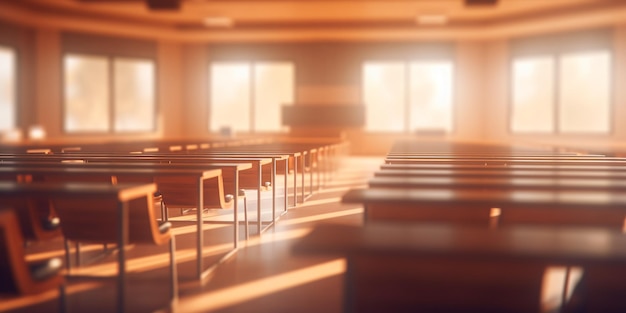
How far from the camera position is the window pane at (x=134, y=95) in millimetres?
13539

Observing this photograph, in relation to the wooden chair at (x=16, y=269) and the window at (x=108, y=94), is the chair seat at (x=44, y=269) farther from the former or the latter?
the window at (x=108, y=94)

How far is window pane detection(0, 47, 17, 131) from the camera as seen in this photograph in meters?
11.1

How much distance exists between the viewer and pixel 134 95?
13.8 meters

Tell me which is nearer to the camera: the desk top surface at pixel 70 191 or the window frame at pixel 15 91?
the desk top surface at pixel 70 191

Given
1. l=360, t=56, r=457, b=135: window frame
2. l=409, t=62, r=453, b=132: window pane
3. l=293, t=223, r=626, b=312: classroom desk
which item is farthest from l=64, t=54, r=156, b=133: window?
l=293, t=223, r=626, b=312: classroom desk

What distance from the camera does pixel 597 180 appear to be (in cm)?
267

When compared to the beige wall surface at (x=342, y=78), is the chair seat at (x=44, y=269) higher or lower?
lower

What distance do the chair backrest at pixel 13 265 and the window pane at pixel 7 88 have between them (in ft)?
34.4

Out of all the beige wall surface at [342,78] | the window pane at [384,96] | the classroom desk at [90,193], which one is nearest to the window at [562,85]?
the beige wall surface at [342,78]

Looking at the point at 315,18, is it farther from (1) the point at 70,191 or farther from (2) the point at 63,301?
(1) the point at 70,191

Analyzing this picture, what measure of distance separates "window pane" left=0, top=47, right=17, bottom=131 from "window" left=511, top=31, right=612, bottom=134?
35.7 feet

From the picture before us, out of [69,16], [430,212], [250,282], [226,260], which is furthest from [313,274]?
[69,16]

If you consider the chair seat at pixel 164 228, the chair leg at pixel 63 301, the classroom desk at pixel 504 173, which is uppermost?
the classroom desk at pixel 504 173

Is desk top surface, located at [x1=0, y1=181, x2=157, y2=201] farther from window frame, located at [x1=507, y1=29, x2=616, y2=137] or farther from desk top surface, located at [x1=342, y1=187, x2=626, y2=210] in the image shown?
window frame, located at [x1=507, y1=29, x2=616, y2=137]
